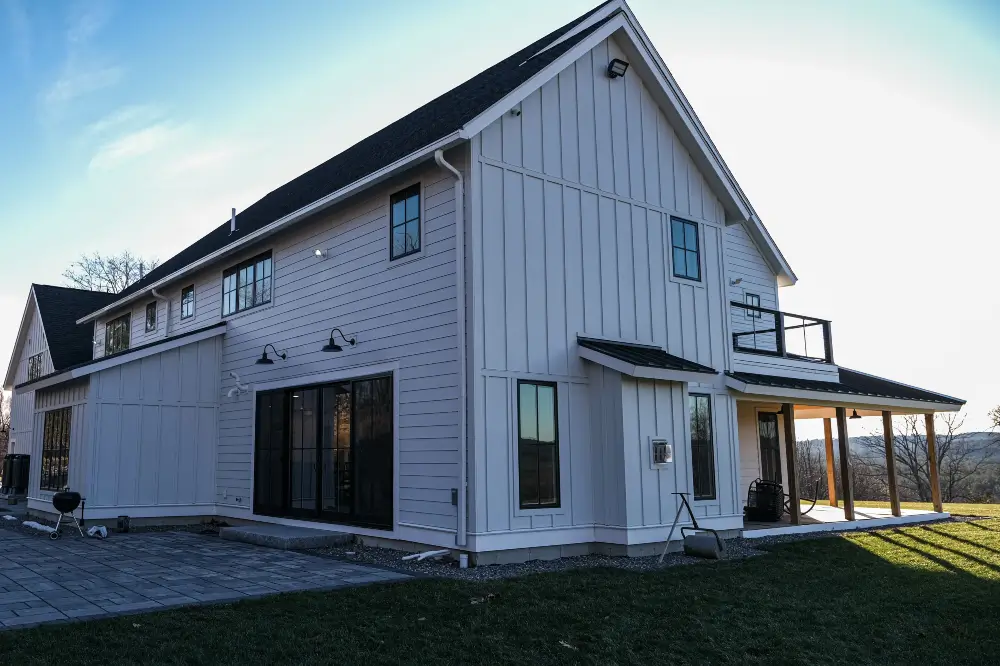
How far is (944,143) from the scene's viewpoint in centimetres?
1234

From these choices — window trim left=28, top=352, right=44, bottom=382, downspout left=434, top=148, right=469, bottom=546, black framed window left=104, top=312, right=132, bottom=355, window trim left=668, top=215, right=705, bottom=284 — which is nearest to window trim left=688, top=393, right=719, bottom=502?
window trim left=668, top=215, right=705, bottom=284

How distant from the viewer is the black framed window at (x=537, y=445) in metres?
9.69

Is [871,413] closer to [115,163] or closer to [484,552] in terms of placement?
[484,552]

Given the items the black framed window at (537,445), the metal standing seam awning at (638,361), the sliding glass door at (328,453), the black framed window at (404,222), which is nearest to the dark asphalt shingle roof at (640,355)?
the metal standing seam awning at (638,361)

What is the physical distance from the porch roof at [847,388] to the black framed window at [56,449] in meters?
11.3

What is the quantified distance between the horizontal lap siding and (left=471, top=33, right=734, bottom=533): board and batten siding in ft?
1.50

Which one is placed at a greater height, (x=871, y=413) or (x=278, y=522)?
(x=871, y=413)

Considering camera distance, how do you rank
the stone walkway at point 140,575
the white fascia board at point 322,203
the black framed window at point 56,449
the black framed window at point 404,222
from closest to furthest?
1. the stone walkway at point 140,575
2. the white fascia board at point 322,203
3. the black framed window at point 404,222
4. the black framed window at point 56,449

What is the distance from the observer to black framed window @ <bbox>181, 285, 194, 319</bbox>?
53.2ft

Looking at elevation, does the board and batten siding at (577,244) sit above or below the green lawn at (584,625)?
above

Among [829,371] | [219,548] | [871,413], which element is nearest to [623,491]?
[219,548]

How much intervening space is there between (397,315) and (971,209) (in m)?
11.2

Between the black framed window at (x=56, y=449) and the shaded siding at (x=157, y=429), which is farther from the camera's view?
the black framed window at (x=56, y=449)

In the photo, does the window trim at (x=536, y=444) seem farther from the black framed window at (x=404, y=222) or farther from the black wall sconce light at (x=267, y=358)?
the black wall sconce light at (x=267, y=358)
